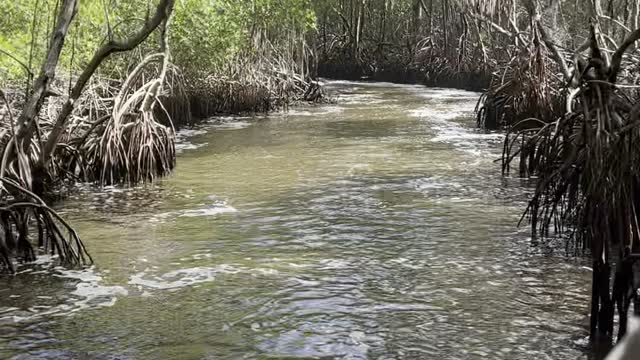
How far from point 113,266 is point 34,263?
541mm

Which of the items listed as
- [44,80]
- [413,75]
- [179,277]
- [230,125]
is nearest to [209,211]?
[44,80]

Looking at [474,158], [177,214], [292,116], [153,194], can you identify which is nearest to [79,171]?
[153,194]

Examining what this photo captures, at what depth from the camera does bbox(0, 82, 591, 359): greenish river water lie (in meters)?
3.90

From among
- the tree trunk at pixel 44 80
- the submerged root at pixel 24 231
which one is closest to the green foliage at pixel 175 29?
the tree trunk at pixel 44 80

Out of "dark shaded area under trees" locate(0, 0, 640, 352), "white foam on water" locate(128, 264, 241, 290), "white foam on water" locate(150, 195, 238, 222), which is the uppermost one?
"dark shaded area under trees" locate(0, 0, 640, 352)

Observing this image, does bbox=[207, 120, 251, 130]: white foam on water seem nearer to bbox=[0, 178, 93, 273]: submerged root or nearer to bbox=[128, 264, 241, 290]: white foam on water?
bbox=[0, 178, 93, 273]: submerged root

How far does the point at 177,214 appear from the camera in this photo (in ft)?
23.1

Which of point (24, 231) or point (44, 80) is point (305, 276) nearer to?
point (24, 231)

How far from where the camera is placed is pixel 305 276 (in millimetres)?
5051

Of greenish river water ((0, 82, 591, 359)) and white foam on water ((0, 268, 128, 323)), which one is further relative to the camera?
white foam on water ((0, 268, 128, 323))

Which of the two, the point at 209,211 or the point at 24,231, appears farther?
the point at 209,211

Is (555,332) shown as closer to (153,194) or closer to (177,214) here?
(177,214)

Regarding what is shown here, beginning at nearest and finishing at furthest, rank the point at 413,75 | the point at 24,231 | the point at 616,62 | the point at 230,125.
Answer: the point at 616,62
the point at 24,231
the point at 230,125
the point at 413,75

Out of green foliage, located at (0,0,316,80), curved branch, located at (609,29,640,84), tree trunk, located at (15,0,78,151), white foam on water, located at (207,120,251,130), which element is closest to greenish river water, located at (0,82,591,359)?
tree trunk, located at (15,0,78,151)
